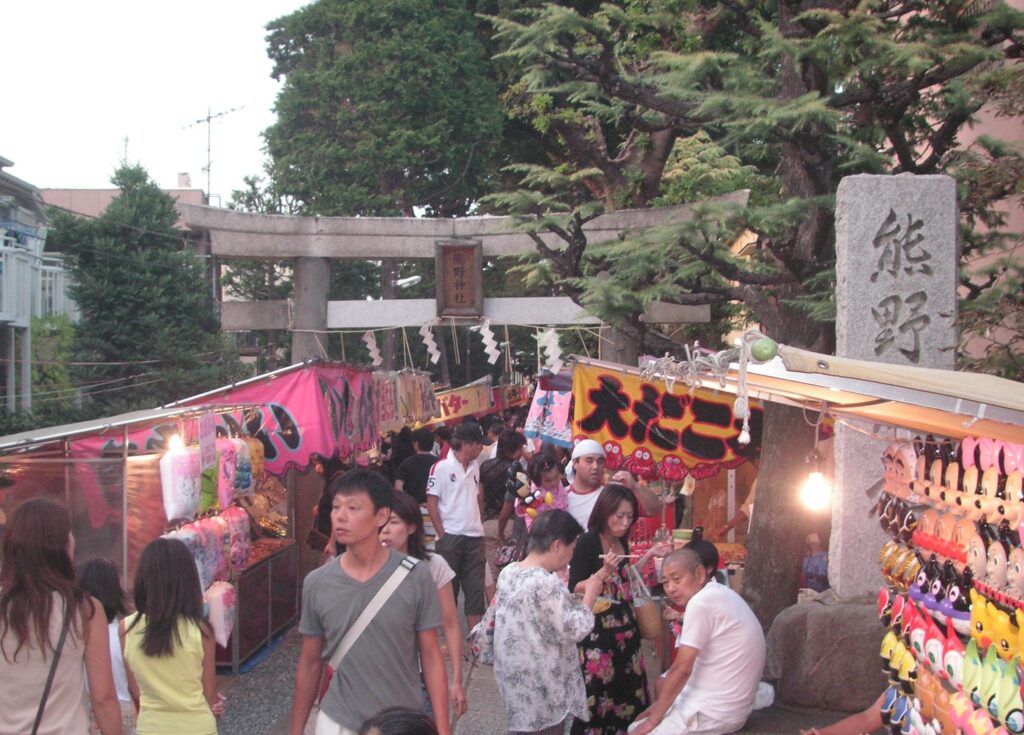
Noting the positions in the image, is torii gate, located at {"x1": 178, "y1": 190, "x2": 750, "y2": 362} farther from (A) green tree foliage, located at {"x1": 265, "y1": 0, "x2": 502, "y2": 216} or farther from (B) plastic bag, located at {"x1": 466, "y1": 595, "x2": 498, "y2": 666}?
(B) plastic bag, located at {"x1": 466, "y1": 595, "x2": 498, "y2": 666}

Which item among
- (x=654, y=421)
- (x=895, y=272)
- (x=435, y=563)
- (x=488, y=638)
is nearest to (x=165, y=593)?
(x=435, y=563)

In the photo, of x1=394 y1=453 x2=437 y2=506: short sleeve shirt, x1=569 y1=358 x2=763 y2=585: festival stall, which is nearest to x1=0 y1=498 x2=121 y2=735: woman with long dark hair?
x1=569 y1=358 x2=763 y2=585: festival stall

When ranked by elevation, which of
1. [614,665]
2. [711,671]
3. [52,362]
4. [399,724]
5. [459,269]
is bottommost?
[614,665]

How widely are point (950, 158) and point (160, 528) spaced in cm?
642

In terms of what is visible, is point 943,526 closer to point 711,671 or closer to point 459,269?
point 711,671

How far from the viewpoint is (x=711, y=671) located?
18.4ft

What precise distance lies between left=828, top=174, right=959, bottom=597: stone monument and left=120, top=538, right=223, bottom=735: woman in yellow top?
4.45 m

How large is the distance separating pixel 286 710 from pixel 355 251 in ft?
34.8

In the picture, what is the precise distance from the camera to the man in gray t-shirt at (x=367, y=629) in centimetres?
429

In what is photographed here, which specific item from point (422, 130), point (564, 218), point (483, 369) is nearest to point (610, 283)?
point (564, 218)

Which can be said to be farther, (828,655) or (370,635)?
(828,655)

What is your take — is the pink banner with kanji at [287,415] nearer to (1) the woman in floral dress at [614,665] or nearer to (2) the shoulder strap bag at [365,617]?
(1) the woman in floral dress at [614,665]

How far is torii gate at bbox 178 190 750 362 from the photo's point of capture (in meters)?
17.3

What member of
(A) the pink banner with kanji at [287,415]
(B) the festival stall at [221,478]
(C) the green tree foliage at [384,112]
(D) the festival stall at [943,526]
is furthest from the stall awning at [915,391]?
(C) the green tree foliage at [384,112]
